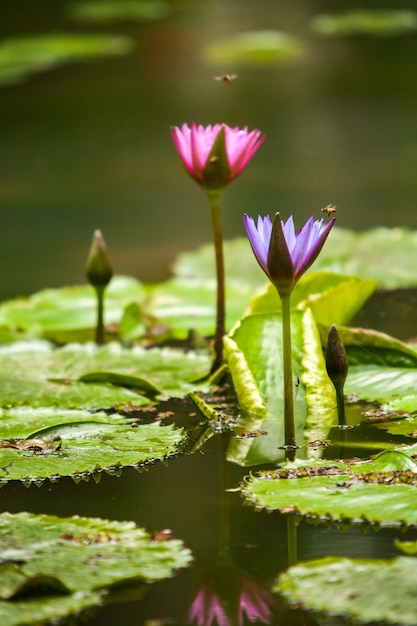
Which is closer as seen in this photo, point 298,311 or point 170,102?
point 298,311

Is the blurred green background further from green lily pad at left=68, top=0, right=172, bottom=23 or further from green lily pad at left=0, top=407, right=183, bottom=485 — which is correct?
green lily pad at left=0, top=407, right=183, bottom=485

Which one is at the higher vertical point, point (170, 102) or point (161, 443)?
point (170, 102)

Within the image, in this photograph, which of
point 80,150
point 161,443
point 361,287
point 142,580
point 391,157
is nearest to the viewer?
point 142,580

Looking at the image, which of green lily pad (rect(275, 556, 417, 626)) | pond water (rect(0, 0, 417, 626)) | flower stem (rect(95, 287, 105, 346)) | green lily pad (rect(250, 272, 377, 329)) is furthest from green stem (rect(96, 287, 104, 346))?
green lily pad (rect(275, 556, 417, 626))

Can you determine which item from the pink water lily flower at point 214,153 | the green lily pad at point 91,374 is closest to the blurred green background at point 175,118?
the green lily pad at point 91,374

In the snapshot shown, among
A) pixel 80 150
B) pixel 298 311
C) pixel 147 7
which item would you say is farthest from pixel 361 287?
pixel 147 7

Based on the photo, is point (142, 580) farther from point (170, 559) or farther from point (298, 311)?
point (298, 311)

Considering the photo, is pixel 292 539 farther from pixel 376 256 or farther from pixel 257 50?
pixel 257 50
